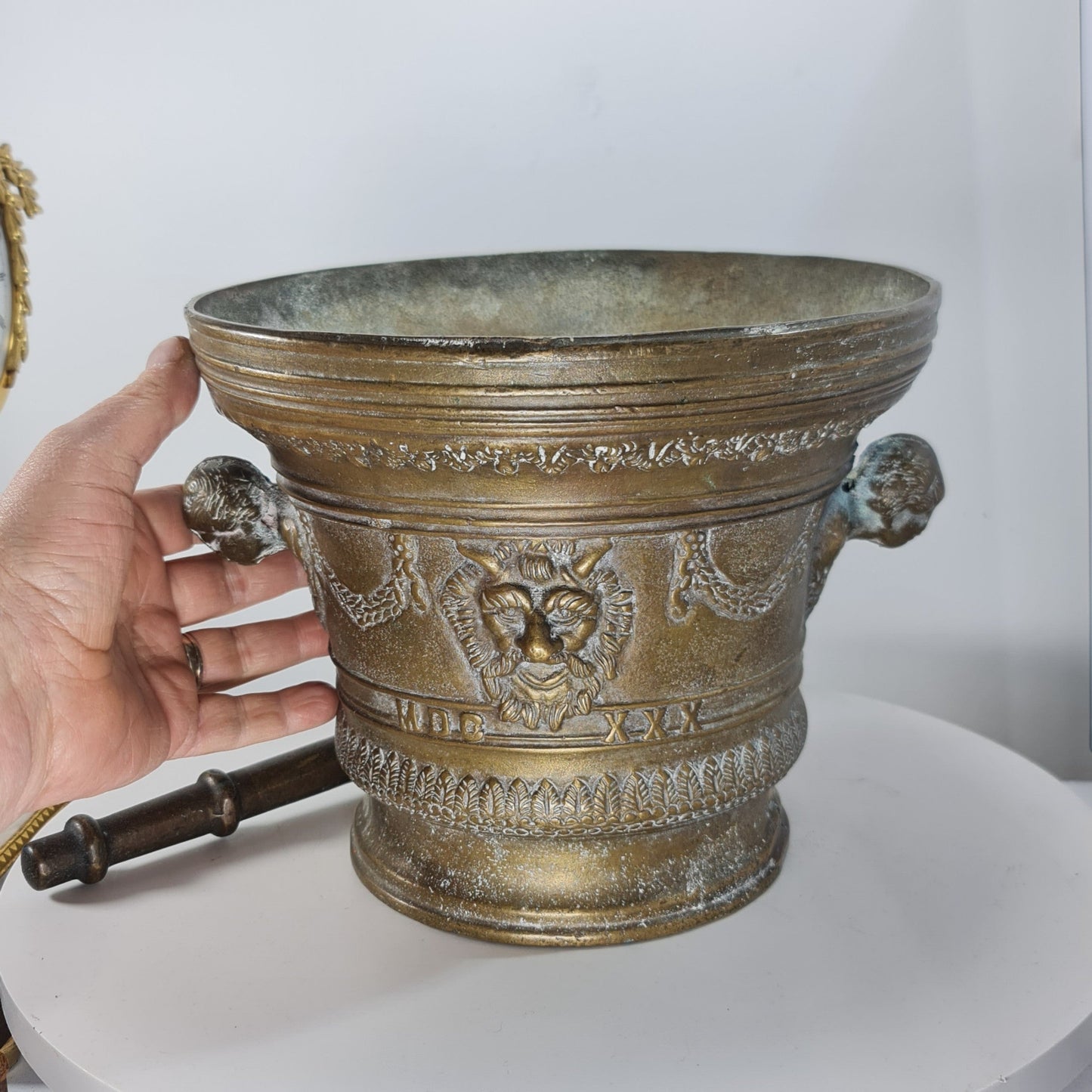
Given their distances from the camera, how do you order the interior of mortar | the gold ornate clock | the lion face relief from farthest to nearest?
the gold ornate clock
the interior of mortar
the lion face relief

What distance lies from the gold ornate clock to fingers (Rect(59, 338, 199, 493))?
0.39 meters

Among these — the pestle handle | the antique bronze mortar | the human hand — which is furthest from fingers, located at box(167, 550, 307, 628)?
the antique bronze mortar

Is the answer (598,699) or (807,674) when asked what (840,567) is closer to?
(807,674)

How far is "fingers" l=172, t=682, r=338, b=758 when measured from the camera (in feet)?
5.23

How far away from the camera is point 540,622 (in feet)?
3.68

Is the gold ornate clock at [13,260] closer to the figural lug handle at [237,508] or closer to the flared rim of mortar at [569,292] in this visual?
the flared rim of mortar at [569,292]

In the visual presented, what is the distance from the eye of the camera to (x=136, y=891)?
1.40 m

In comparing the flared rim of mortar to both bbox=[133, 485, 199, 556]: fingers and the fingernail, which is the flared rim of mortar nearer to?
the fingernail

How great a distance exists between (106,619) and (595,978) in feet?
1.96

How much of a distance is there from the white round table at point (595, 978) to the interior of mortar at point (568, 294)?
1.88 ft

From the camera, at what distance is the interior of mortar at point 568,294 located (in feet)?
5.15

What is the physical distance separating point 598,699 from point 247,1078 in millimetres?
412

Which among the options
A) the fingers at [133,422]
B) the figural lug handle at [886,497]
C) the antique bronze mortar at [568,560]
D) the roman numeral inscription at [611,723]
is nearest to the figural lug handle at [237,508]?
the antique bronze mortar at [568,560]

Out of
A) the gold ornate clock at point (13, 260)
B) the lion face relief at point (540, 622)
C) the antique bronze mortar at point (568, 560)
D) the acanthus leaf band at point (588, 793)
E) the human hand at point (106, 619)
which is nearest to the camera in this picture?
the antique bronze mortar at point (568, 560)
